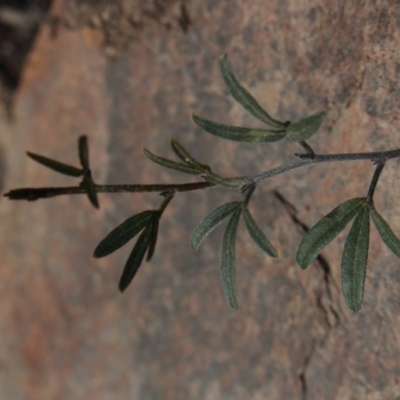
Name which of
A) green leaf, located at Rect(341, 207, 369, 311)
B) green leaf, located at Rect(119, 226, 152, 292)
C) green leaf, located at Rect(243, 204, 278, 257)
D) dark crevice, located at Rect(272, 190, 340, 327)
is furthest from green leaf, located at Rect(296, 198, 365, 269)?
dark crevice, located at Rect(272, 190, 340, 327)

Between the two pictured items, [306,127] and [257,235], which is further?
[257,235]

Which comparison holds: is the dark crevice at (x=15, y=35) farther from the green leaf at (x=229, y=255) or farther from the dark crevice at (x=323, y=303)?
the green leaf at (x=229, y=255)

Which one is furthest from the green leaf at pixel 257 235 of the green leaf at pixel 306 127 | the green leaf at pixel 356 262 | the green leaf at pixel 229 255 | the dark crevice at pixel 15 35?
the dark crevice at pixel 15 35

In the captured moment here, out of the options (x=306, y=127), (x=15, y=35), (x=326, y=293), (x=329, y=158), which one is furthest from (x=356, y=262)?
(x=15, y=35)

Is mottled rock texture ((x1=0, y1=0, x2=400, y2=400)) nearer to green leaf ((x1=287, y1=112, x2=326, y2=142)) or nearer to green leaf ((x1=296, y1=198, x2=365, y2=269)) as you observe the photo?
green leaf ((x1=296, y1=198, x2=365, y2=269))

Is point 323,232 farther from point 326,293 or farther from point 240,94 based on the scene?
point 326,293
